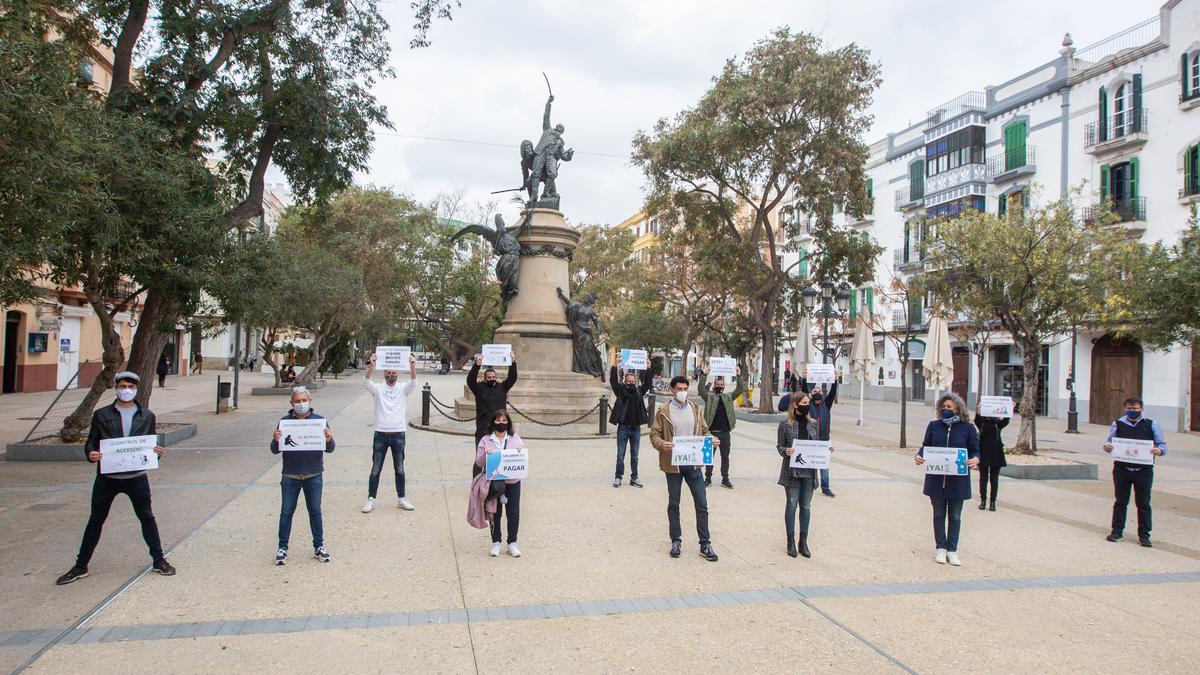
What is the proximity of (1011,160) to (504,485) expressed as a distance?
101ft

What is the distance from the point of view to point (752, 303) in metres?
24.2

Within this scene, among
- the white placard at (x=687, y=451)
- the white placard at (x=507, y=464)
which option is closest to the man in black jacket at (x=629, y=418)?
the white placard at (x=687, y=451)

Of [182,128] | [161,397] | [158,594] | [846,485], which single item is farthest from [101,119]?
[161,397]

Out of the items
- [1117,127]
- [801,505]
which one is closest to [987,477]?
[801,505]

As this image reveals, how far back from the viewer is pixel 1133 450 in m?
7.94

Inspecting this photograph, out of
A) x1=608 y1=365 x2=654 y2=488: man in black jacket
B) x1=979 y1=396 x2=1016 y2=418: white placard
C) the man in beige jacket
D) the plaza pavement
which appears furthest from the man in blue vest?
x1=608 y1=365 x2=654 y2=488: man in black jacket

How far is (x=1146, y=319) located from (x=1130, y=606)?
1121cm

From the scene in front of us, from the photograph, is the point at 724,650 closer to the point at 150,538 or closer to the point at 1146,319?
the point at 150,538

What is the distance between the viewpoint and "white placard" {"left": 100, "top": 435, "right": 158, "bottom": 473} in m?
5.65

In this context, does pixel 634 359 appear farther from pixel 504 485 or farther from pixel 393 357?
pixel 504 485

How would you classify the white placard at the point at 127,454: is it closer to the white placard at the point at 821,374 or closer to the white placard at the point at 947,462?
the white placard at the point at 947,462

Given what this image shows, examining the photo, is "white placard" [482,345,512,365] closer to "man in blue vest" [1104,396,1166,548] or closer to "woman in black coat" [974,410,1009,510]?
"woman in black coat" [974,410,1009,510]

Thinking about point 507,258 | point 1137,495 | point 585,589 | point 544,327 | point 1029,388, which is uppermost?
point 507,258

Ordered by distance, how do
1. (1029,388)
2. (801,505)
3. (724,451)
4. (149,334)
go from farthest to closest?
(1029,388)
(149,334)
(724,451)
(801,505)
